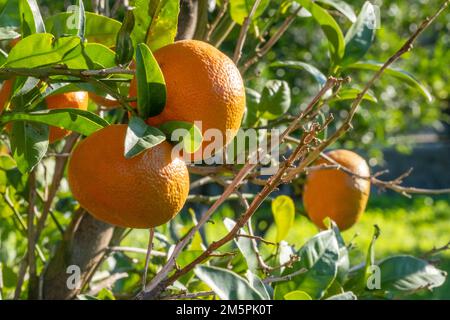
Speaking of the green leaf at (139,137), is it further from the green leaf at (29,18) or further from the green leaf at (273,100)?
the green leaf at (273,100)

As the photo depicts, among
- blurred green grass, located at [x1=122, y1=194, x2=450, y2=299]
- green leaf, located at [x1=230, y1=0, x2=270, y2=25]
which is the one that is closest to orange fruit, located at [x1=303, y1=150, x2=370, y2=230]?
green leaf, located at [x1=230, y1=0, x2=270, y2=25]

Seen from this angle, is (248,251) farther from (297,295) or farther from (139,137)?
(139,137)

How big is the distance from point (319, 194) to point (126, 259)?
0.35 metres

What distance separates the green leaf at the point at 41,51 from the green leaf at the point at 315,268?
36 centimetres

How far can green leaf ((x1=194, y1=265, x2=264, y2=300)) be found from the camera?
0.59m

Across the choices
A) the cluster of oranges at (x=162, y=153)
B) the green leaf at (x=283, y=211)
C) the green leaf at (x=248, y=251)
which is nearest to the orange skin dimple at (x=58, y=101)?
the cluster of oranges at (x=162, y=153)

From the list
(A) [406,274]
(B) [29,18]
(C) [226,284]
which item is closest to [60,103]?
(B) [29,18]

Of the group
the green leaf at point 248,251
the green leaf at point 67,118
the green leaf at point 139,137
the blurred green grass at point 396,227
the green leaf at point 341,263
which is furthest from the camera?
the blurred green grass at point 396,227

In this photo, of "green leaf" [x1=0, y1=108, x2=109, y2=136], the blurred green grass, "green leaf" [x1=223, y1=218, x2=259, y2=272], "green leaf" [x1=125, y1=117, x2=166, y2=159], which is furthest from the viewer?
the blurred green grass

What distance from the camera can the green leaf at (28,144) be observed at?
0.67 m

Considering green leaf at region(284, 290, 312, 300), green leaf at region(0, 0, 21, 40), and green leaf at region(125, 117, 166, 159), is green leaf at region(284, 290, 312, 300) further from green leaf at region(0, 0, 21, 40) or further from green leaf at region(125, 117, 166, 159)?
green leaf at region(0, 0, 21, 40)

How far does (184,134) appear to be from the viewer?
0.60 meters

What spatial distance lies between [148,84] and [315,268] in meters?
0.33

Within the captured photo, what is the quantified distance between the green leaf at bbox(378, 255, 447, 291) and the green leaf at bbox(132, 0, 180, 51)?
18.4 inches
